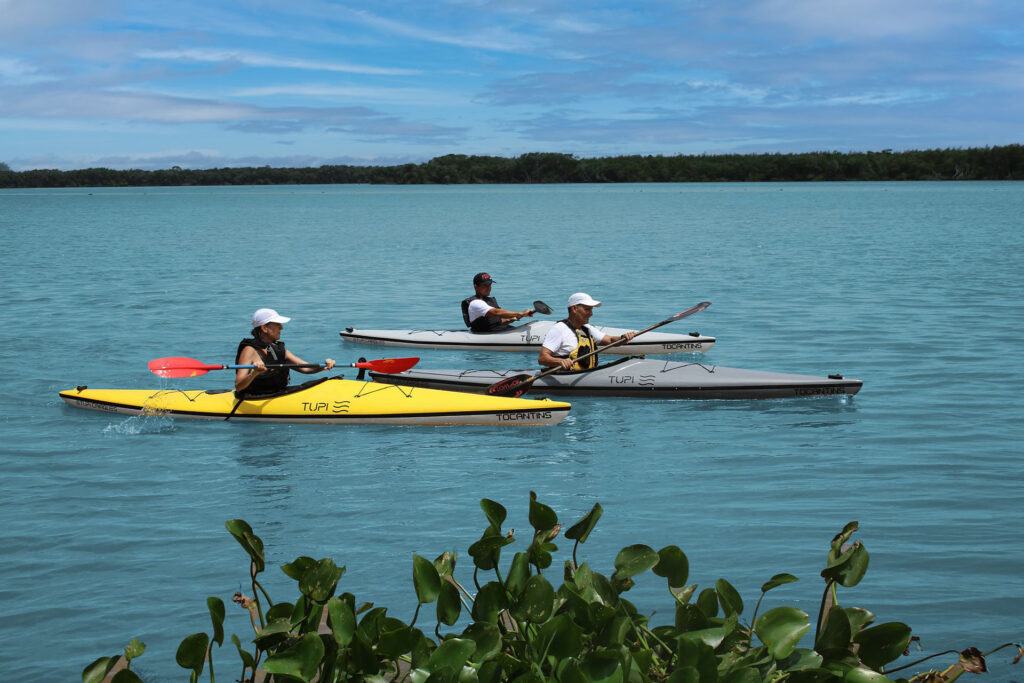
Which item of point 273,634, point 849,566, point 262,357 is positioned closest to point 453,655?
point 273,634

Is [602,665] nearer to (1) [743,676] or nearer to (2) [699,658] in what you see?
(2) [699,658]

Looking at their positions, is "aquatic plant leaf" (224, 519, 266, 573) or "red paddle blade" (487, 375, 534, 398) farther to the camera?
"red paddle blade" (487, 375, 534, 398)

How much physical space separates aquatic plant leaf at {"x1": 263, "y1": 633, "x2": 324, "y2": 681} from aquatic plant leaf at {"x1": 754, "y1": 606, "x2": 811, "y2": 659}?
1.17 meters

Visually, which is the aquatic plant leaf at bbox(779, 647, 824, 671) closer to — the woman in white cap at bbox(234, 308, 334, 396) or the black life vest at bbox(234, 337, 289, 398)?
the woman in white cap at bbox(234, 308, 334, 396)

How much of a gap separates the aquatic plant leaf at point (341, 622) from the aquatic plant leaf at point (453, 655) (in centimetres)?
26

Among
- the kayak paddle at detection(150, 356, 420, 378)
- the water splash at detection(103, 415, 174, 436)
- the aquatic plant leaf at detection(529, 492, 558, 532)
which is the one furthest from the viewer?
the kayak paddle at detection(150, 356, 420, 378)

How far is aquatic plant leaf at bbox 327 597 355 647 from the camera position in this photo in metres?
2.70

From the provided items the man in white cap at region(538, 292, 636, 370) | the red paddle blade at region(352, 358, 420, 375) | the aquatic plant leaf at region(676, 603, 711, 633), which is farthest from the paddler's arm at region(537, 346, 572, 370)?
the aquatic plant leaf at region(676, 603, 711, 633)

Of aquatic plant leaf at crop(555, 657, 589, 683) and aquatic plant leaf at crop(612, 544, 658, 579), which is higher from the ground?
aquatic plant leaf at crop(612, 544, 658, 579)

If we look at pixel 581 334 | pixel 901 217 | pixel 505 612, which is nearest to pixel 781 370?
pixel 581 334

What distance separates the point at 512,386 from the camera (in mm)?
10328

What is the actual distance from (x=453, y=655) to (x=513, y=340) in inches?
444

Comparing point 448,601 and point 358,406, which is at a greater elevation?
point 448,601

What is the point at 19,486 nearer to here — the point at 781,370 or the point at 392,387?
the point at 392,387
